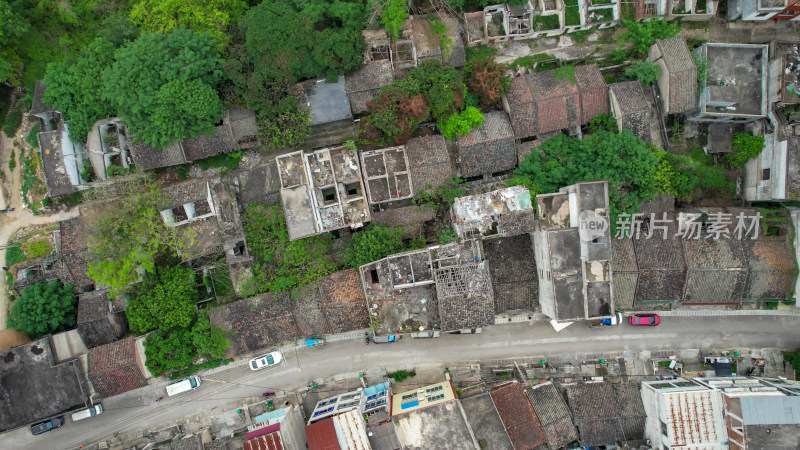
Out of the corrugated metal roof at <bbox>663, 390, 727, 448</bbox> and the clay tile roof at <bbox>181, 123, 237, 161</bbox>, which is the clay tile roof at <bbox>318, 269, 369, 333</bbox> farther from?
the corrugated metal roof at <bbox>663, 390, 727, 448</bbox>

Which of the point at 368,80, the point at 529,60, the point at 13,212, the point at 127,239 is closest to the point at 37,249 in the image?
the point at 13,212

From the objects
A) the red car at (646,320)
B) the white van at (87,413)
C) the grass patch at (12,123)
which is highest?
the grass patch at (12,123)

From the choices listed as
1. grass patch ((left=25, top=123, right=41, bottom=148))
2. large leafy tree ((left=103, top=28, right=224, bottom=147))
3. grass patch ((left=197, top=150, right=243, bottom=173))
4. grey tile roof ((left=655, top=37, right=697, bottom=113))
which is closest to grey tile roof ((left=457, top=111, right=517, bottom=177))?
grey tile roof ((left=655, top=37, right=697, bottom=113))

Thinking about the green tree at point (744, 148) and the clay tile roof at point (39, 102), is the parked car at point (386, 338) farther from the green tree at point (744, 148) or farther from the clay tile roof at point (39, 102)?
the clay tile roof at point (39, 102)

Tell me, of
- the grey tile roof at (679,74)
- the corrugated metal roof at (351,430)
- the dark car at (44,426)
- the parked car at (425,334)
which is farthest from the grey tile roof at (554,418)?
the dark car at (44,426)

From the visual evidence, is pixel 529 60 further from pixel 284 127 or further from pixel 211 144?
pixel 211 144

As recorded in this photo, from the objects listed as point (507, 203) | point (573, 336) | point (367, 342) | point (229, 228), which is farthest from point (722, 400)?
point (229, 228)

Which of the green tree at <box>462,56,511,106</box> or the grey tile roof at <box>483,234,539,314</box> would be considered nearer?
the green tree at <box>462,56,511,106</box>
